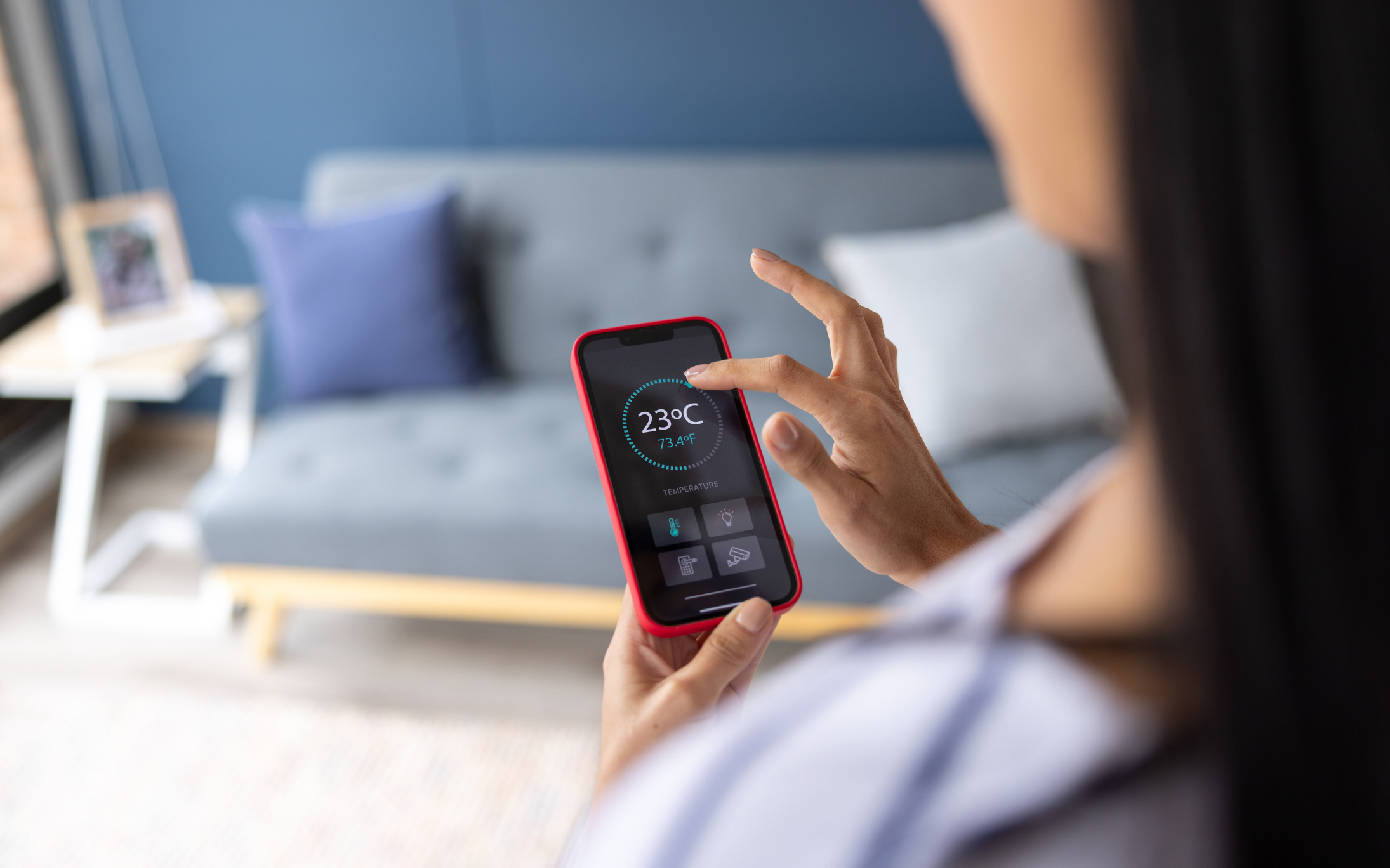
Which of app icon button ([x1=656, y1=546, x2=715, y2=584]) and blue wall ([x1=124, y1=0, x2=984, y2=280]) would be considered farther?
blue wall ([x1=124, y1=0, x2=984, y2=280])

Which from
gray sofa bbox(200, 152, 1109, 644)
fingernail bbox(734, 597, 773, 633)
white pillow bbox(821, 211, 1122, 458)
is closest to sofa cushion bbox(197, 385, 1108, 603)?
gray sofa bbox(200, 152, 1109, 644)

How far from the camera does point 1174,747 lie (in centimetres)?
24

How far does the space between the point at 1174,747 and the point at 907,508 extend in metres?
0.29

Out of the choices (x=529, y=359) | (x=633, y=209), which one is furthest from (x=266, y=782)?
(x=633, y=209)

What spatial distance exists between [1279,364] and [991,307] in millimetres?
1240

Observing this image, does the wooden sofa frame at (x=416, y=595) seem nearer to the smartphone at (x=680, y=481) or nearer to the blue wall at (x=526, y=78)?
the smartphone at (x=680, y=481)

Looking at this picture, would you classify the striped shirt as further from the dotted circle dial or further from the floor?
the floor

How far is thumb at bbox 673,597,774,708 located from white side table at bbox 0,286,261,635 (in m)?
1.47

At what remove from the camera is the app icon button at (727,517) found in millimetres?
523

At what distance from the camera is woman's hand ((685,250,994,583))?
494 millimetres

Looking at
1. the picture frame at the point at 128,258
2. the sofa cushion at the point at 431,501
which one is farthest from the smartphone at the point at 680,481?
the picture frame at the point at 128,258

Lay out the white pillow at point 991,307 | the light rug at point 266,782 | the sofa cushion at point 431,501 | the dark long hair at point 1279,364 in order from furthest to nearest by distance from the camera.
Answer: the sofa cushion at point 431,501
the light rug at point 266,782
the white pillow at point 991,307
the dark long hair at point 1279,364

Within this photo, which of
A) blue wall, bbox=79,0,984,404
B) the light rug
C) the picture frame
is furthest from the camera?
blue wall, bbox=79,0,984,404

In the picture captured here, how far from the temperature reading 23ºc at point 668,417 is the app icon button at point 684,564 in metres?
0.07
